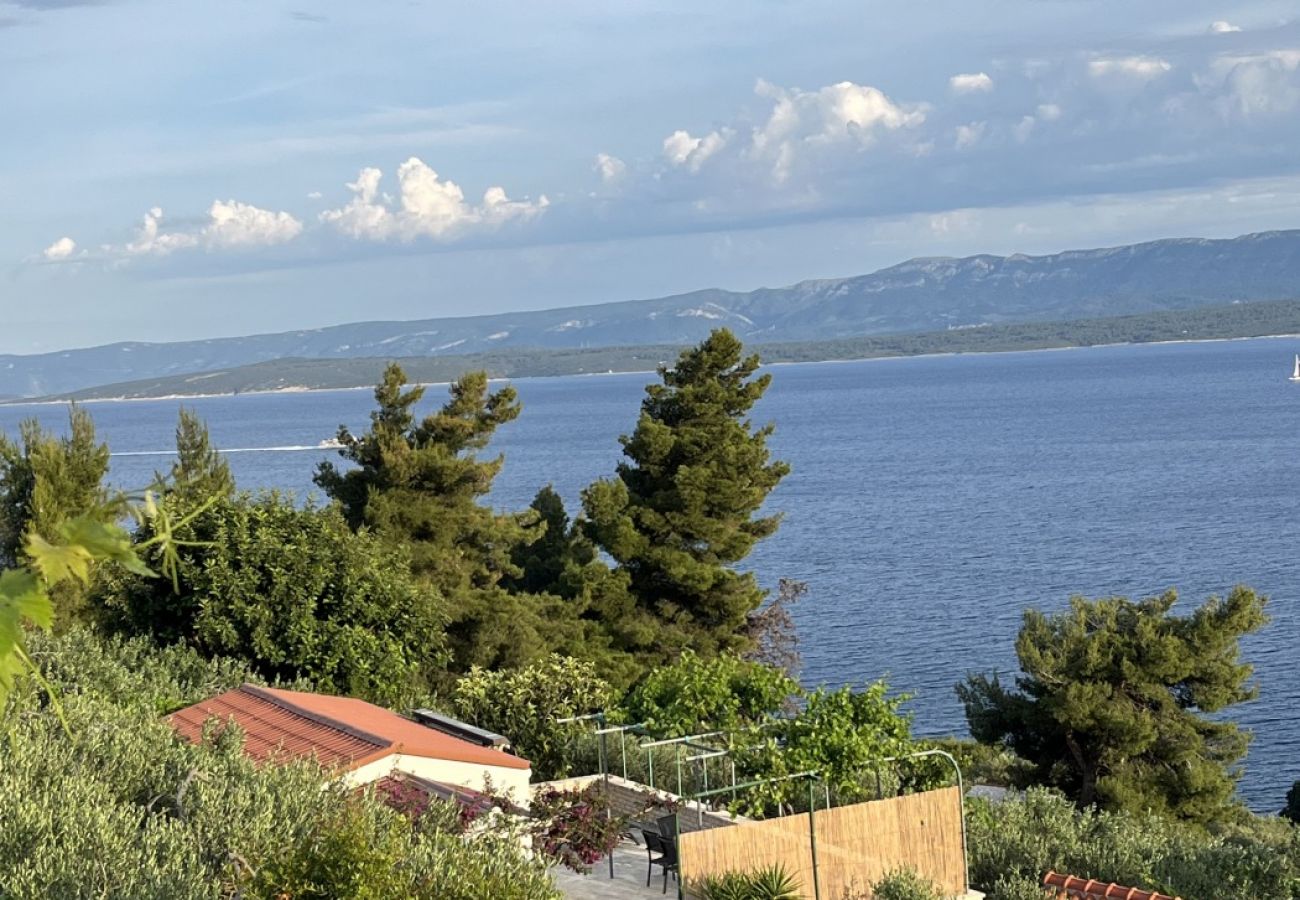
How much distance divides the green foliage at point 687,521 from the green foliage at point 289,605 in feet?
30.6

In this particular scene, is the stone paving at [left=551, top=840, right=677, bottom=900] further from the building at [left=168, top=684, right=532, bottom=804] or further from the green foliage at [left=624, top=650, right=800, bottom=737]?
the green foliage at [left=624, top=650, right=800, bottom=737]

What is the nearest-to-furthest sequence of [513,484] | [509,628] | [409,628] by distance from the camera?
[409,628] → [509,628] → [513,484]

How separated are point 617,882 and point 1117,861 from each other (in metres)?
5.53

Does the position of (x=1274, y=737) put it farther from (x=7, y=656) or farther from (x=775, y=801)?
(x=7, y=656)

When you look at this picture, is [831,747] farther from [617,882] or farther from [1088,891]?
[1088,891]

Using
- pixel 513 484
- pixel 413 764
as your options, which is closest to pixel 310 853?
pixel 413 764

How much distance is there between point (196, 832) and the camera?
31.2 feet

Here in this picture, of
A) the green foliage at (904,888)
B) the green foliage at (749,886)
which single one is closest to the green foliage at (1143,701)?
the green foliage at (904,888)

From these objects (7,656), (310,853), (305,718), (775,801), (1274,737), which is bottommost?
(1274,737)

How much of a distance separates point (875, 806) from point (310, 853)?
7.36 m

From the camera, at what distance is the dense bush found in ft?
26.5

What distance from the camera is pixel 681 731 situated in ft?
56.5

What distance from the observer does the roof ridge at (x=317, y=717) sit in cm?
1459

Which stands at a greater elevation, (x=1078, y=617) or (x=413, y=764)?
(x=413, y=764)
